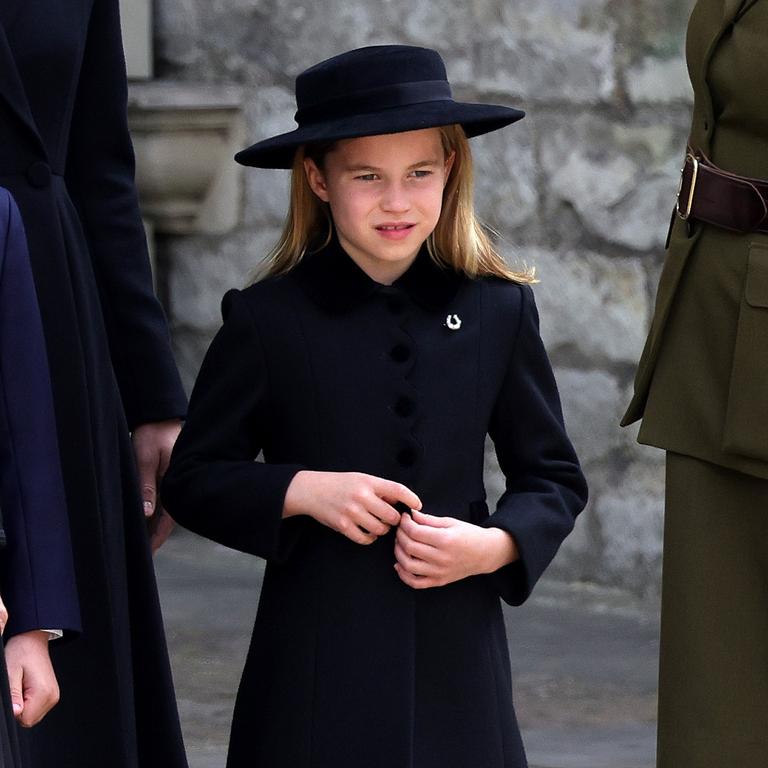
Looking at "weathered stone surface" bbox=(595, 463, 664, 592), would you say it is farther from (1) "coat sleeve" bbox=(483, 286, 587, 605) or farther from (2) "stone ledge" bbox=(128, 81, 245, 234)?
(1) "coat sleeve" bbox=(483, 286, 587, 605)

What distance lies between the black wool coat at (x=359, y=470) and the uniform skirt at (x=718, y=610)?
35cm

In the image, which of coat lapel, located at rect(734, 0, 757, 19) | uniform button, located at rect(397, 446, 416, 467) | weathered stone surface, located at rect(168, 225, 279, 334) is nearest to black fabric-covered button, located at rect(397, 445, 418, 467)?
uniform button, located at rect(397, 446, 416, 467)

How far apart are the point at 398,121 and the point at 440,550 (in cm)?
58

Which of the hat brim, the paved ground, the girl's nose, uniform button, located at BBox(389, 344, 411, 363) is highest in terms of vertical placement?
the hat brim

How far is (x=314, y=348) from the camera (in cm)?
296

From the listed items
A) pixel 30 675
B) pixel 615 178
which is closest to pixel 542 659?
pixel 615 178

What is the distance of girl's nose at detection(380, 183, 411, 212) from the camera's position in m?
2.93

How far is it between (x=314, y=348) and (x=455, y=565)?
361 millimetres

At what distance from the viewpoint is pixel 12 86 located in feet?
9.58

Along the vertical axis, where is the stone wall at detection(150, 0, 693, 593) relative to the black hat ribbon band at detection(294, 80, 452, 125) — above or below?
below

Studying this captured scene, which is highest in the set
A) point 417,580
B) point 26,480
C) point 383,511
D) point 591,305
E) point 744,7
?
point 744,7

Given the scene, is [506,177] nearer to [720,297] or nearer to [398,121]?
[720,297]

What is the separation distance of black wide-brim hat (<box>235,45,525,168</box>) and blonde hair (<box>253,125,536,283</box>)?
0.06 metres

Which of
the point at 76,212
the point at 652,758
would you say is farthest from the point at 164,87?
the point at 76,212
